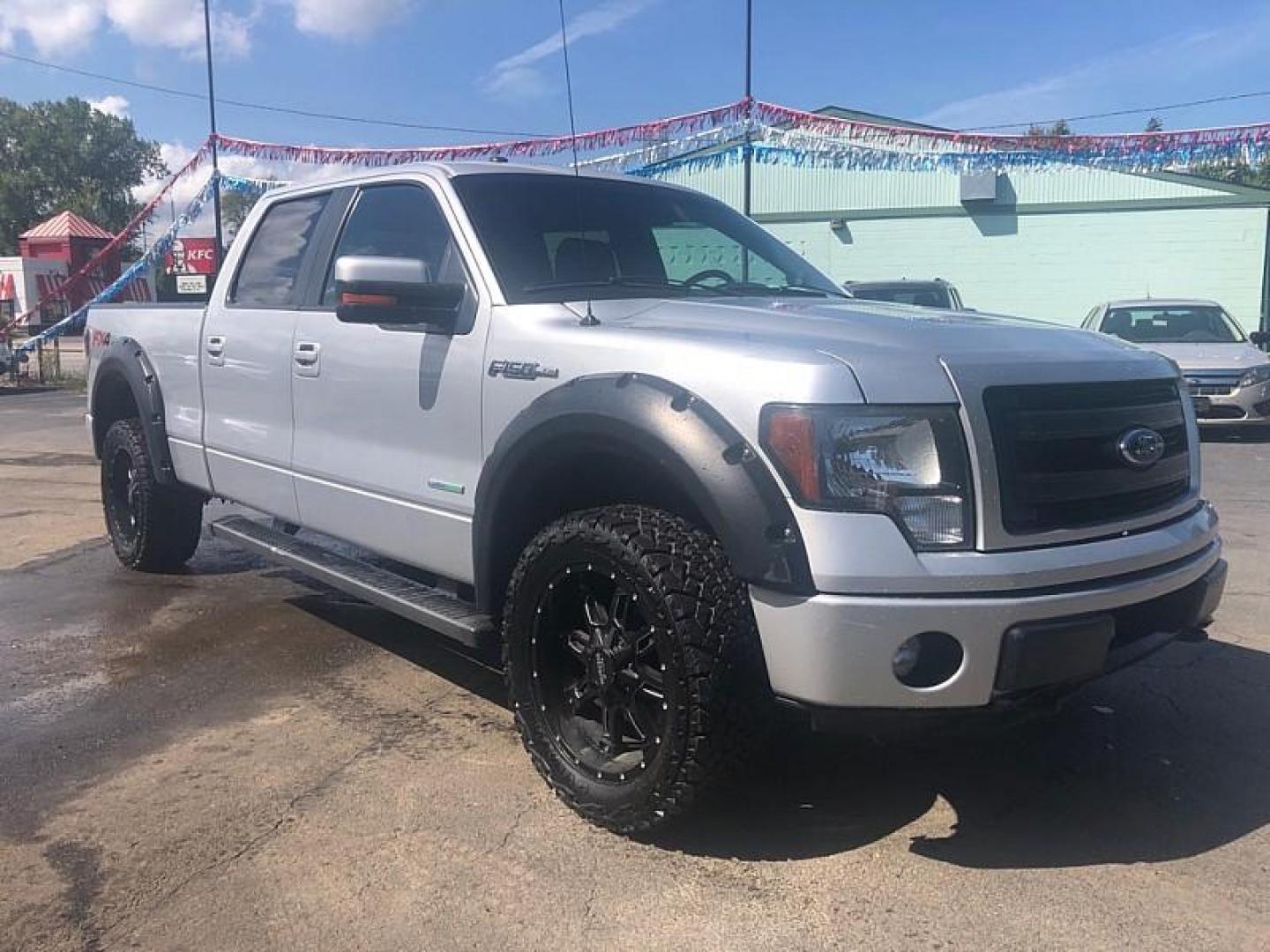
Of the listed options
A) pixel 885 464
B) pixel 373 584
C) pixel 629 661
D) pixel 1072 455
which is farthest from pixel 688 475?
pixel 373 584

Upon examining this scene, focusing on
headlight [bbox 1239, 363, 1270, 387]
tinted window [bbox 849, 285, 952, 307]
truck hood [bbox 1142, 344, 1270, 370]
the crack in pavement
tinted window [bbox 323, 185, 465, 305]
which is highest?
tinted window [bbox 323, 185, 465, 305]

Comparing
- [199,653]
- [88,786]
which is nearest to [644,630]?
[88,786]

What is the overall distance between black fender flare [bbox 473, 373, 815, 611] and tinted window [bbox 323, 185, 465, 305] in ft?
2.83

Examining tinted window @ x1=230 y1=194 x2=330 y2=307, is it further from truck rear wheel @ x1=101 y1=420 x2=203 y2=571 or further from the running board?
truck rear wheel @ x1=101 y1=420 x2=203 y2=571

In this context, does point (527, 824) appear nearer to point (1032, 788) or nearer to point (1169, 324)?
point (1032, 788)

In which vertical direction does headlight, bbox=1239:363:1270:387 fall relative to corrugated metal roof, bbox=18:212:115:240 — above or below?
below

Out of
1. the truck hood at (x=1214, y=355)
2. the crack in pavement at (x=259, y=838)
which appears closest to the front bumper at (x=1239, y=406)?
the truck hood at (x=1214, y=355)

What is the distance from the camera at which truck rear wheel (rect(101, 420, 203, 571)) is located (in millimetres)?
6012

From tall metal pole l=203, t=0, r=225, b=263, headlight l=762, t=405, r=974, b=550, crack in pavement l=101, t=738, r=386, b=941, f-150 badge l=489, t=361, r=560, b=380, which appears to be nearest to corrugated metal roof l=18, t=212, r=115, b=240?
tall metal pole l=203, t=0, r=225, b=263

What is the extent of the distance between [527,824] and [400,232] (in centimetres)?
232

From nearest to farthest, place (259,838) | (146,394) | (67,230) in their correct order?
(259,838), (146,394), (67,230)

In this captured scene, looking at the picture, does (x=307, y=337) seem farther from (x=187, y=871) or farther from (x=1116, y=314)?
(x=1116, y=314)

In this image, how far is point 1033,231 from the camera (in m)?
21.6

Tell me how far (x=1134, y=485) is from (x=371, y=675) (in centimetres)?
306
